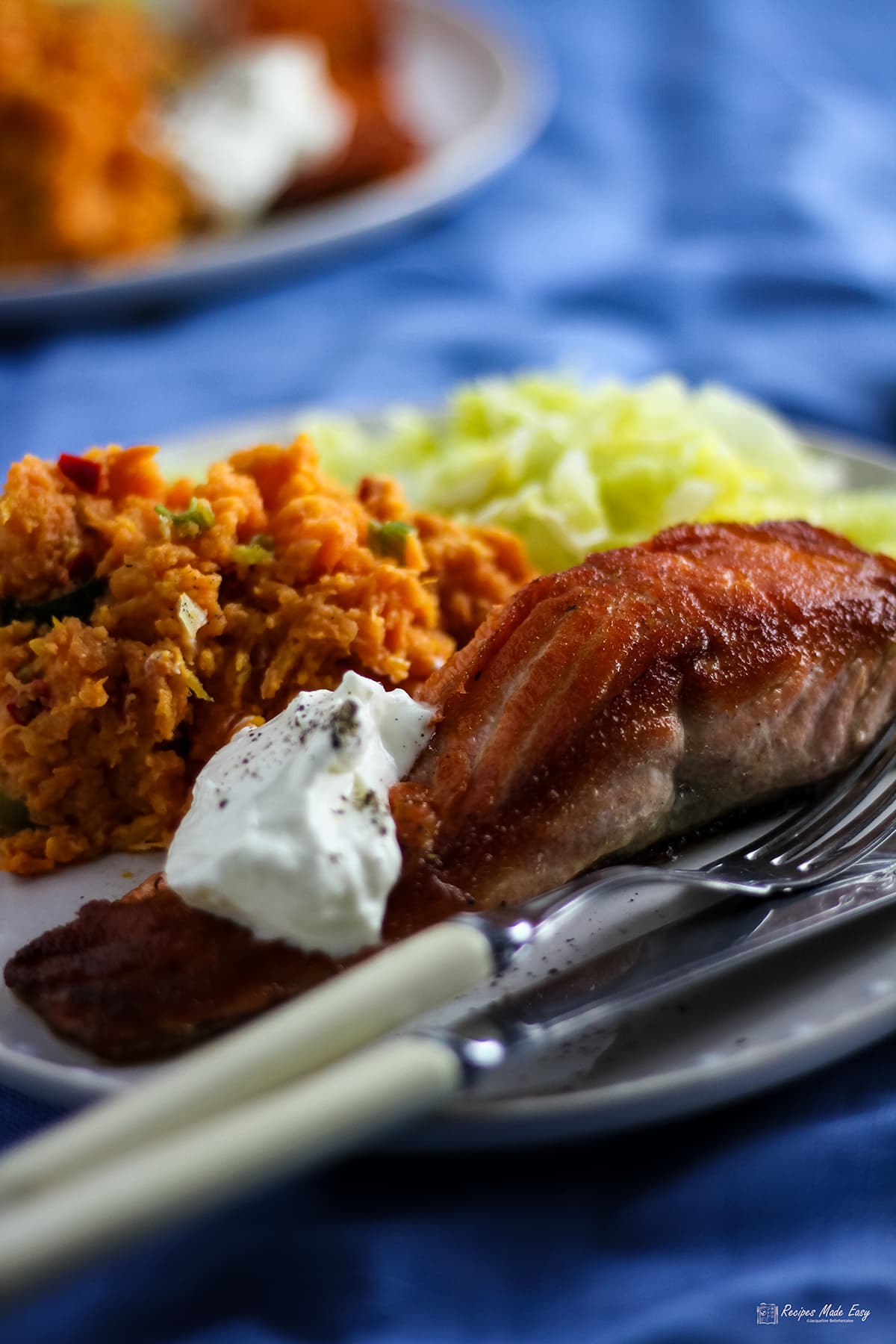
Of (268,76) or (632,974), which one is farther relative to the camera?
(268,76)

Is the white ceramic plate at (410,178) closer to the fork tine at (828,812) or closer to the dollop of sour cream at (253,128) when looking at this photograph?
the dollop of sour cream at (253,128)

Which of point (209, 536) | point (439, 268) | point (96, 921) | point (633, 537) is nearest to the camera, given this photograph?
point (96, 921)

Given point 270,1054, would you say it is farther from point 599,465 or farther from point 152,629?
point 599,465

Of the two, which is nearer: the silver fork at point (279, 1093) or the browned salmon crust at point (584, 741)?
the silver fork at point (279, 1093)

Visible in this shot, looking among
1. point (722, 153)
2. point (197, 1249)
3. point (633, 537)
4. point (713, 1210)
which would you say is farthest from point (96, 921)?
point (722, 153)

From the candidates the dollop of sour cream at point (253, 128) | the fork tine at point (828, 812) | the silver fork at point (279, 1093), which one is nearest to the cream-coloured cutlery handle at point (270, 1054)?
the silver fork at point (279, 1093)

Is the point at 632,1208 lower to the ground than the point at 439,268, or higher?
lower

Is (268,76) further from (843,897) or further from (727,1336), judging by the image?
(727,1336)

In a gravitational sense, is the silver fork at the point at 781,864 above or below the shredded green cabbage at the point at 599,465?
below
